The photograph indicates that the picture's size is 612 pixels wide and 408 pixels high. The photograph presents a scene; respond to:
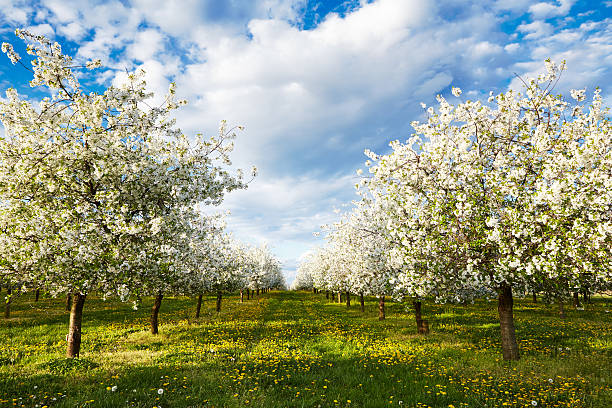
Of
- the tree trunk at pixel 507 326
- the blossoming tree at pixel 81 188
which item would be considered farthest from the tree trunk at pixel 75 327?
the tree trunk at pixel 507 326

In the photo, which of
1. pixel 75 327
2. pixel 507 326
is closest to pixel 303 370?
pixel 507 326

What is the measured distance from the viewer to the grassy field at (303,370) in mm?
8781

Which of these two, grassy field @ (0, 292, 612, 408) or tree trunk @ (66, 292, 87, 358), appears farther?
tree trunk @ (66, 292, 87, 358)

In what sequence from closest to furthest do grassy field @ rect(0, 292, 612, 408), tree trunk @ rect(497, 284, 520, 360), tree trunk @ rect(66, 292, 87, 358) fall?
Result: grassy field @ rect(0, 292, 612, 408) < tree trunk @ rect(66, 292, 87, 358) < tree trunk @ rect(497, 284, 520, 360)

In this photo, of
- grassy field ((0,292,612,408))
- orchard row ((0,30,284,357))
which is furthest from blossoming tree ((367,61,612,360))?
orchard row ((0,30,284,357))

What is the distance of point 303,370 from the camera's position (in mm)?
11922

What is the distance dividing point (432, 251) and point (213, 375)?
29.0 ft

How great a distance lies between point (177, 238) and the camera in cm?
1209

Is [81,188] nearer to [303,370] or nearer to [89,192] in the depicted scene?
[89,192]

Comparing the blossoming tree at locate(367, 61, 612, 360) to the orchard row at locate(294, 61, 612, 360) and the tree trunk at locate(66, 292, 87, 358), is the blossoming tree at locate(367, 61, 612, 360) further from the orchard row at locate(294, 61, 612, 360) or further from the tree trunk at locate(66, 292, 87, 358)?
the tree trunk at locate(66, 292, 87, 358)

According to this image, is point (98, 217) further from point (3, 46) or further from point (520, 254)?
point (520, 254)

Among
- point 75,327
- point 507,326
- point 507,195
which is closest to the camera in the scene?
point 507,195

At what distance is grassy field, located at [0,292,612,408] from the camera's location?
8781mm

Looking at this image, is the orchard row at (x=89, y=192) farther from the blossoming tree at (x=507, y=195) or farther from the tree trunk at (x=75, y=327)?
the blossoming tree at (x=507, y=195)
